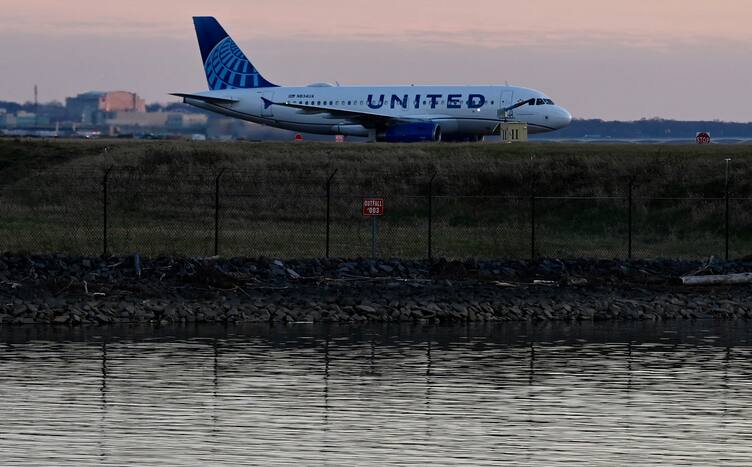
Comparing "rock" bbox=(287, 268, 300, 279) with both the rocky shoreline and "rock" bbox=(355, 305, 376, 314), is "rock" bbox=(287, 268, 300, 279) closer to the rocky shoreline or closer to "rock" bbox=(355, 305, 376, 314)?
the rocky shoreline

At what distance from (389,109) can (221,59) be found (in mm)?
14423

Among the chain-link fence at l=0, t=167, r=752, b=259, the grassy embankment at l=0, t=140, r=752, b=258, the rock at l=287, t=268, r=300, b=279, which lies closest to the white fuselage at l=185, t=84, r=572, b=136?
the grassy embankment at l=0, t=140, r=752, b=258

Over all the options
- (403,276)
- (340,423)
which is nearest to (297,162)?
(403,276)

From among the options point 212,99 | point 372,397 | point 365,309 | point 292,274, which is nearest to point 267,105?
point 212,99

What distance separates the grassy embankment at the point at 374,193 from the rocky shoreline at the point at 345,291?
19.0ft

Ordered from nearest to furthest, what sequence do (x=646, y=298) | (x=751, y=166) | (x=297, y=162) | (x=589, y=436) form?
(x=589, y=436) < (x=646, y=298) < (x=751, y=166) < (x=297, y=162)

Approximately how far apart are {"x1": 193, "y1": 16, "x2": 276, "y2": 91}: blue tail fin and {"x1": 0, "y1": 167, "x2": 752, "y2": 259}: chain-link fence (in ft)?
78.6

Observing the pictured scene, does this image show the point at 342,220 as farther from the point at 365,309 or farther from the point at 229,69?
the point at 229,69

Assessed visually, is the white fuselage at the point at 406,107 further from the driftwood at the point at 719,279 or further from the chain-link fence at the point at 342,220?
the driftwood at the point at 719,279

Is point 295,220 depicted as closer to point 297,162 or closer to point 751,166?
point 297,162

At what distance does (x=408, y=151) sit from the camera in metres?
60.9

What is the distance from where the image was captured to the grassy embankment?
42812mm

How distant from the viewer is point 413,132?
70.1 meters

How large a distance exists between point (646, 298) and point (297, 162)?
3019 cm
